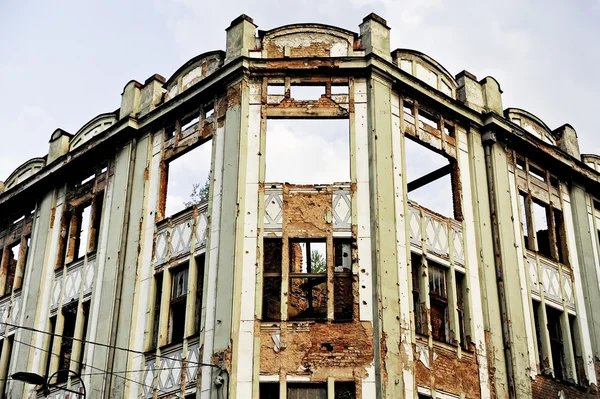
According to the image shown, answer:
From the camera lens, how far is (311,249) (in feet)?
68.2

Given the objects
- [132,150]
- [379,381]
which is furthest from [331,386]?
[132,150]

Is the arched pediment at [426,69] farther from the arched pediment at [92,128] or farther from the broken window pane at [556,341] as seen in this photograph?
→ the arched pediment at [92,128]

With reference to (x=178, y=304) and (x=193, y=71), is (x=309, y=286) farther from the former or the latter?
(x=193, y=71)

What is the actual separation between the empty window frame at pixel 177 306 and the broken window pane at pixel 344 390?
3.49 meters

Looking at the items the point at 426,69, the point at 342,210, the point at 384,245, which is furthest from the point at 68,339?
the point at 426,69

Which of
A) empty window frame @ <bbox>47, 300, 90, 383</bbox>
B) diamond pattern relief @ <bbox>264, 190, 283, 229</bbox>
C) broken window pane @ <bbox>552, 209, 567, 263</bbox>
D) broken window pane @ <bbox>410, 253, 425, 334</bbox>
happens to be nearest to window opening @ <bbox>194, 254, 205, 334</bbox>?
diamond pattern relief @ <bbox>264, 190, 283, 229</bbox>

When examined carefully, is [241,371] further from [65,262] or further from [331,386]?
[65,262]

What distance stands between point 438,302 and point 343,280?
2.62 meters

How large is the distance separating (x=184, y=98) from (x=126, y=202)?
3.10m

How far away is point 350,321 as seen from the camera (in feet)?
63.2

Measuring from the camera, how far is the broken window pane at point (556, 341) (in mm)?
22984

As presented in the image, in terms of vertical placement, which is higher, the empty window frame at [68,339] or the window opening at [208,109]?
the window opening at [208,109]

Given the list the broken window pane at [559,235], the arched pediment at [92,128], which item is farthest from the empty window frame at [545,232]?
the arched pediment at [92,128]

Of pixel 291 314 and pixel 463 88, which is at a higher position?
pixel 463 88
